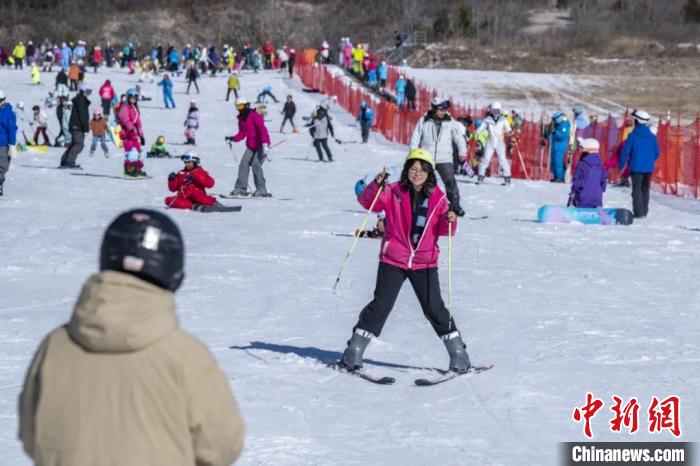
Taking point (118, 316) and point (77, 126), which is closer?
point (118, 316)

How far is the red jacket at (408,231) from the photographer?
7.12 m

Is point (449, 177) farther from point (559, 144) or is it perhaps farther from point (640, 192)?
point (559, 144)

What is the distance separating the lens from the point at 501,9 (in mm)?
82250

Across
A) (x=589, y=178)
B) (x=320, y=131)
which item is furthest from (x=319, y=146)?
(x=589, y=178)

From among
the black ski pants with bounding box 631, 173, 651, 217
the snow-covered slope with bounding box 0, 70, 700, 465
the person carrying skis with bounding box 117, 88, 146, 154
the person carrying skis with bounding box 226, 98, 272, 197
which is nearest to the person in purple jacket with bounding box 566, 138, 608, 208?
the snow-covered slope with bounding box 0, 70, 700, 465

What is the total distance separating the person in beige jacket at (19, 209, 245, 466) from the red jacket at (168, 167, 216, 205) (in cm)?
1359

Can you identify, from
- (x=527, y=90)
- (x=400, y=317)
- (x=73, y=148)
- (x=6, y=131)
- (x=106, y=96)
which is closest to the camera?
(x=400, y=317)

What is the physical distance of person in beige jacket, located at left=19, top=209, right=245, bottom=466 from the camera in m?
2.68

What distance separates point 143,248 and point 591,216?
13.5 meters

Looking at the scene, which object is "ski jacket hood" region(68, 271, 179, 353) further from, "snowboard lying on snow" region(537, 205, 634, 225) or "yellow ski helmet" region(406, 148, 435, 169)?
"snowboard lying on snow" region(537, 205, 634, 225)

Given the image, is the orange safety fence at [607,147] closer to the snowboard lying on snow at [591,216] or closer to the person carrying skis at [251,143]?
the snowboard lying on snow at [591,216]

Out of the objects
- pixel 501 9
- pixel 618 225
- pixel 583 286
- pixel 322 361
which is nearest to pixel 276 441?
pixel 322 361

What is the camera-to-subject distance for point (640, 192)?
16.6 m

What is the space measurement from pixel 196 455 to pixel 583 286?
8.95 m
